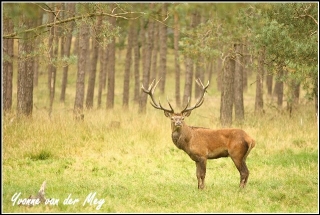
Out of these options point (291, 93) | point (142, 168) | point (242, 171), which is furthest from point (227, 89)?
point (242, 171)

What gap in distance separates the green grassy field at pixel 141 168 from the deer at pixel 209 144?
1.25ft

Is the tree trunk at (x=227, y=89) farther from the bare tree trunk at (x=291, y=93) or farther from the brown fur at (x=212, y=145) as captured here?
the brown fur at (x=212, y=145)

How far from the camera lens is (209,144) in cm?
1035

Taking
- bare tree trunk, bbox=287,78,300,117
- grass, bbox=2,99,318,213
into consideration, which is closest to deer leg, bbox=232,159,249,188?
grass, bbox=2,99,318,213

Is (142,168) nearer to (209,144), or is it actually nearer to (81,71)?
(209,144)

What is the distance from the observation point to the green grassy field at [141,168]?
8.85 m

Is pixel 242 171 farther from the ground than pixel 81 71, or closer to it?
closer to it

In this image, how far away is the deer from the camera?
1016cm

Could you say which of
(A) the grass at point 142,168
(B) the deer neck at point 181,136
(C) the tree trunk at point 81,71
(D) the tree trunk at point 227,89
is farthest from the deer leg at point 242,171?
(C) the tree trunk at point 81,71

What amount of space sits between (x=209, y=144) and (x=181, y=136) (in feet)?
1.77

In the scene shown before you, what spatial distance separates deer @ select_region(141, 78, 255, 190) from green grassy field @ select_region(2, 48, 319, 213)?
0.38 metres

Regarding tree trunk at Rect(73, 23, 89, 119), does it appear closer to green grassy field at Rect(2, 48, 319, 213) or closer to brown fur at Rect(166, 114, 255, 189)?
green grassy field at Rect(2, 48, 319, 213)

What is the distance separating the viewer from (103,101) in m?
35.1

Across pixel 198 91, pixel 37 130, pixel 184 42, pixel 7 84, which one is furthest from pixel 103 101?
pixel 37 130
